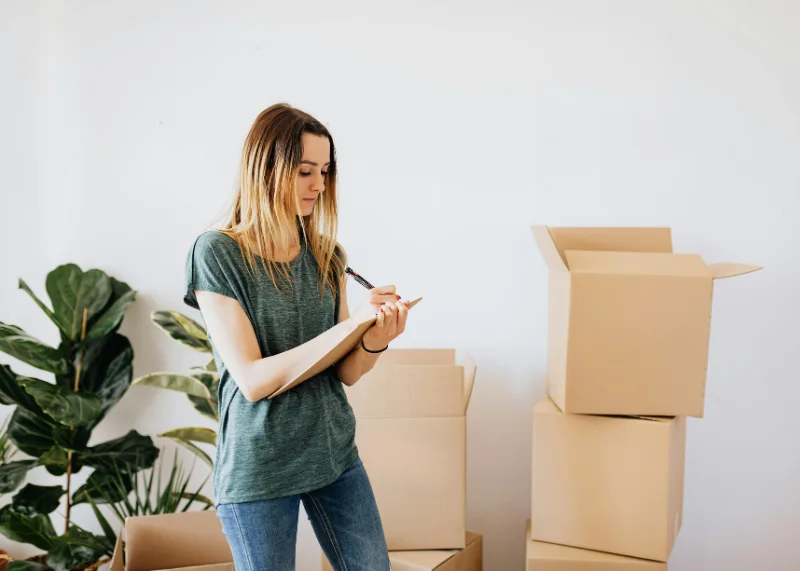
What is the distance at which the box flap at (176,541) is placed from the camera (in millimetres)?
1884

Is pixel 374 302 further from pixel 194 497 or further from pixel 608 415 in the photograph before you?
pixel 194 497

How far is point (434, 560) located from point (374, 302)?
90 cm

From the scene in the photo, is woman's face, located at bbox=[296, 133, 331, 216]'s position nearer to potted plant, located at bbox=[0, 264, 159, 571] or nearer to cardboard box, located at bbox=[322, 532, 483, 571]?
cardboard box, located at bbox=[322, 532, 483, 571]

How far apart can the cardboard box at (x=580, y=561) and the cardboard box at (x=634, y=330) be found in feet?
1.16

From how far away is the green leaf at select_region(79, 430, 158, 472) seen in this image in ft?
7.71

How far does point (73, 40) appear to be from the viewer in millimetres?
2500

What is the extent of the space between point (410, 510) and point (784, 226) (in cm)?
125

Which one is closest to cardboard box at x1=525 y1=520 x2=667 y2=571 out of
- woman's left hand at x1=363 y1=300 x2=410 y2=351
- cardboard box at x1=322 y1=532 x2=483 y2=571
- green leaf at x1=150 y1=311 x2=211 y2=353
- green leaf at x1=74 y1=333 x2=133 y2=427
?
cardboard box at x1=322 y1=532 x2=483 y2=571

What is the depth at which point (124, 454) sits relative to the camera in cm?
237

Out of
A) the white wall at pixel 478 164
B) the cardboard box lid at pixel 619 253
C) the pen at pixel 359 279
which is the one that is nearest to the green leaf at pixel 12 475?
the white wall at pixel 478 164

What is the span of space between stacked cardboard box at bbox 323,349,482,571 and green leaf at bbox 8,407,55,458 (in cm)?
98

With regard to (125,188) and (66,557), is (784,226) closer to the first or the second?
(125,188)

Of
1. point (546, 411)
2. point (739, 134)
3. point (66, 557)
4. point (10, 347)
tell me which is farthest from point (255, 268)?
point (739, 134)

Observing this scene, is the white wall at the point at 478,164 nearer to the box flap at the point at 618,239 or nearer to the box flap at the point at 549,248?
the box flap at the point at 618,239
